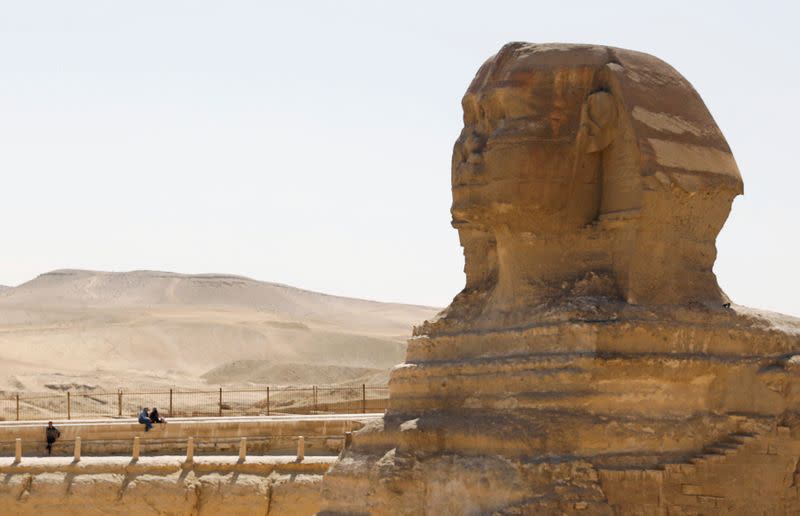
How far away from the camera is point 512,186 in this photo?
15.4 metres

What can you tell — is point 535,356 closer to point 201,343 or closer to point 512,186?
point 512,186

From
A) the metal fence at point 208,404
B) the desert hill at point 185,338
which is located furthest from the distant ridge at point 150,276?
the metal fence at point 208,404

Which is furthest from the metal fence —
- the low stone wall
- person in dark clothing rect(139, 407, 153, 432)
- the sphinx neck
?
the sphinx neck

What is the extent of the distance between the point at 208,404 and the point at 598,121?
27139 millimetres

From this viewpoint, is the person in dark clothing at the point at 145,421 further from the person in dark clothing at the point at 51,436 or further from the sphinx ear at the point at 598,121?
the sphinx ear at the point at 598,121

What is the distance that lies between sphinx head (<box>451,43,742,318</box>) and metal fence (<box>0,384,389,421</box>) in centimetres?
1822

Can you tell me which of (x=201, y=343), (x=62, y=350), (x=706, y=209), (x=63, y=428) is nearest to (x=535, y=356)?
(x=706, y=209)

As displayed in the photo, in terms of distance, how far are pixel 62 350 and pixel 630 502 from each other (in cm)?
6383

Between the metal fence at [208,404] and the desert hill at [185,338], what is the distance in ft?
20.6

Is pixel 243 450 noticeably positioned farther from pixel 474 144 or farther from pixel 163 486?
pixel 474 144

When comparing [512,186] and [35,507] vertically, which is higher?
[512,186]

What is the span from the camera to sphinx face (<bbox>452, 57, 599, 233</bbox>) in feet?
50.6

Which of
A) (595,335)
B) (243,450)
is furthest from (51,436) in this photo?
(595,335)

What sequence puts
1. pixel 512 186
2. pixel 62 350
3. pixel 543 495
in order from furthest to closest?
pixel 62 350, pixel 512 186, pixel 543 495
